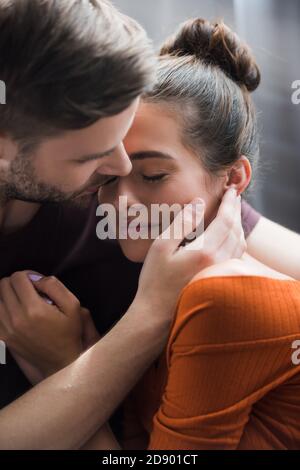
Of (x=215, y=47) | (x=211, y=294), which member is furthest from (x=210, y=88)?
(x=211, y=294)

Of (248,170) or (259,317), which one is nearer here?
(259,317)

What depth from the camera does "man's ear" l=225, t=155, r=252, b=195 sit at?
1.10 meters

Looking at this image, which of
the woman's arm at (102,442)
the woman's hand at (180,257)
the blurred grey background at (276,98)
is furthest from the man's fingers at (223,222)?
the blurred grey background at (276,98)

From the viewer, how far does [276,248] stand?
4.16 ft

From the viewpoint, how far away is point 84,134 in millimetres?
882

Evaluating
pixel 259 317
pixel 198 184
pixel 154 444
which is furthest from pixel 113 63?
pixel 154 444

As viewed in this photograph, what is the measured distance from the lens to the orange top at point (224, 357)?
839mm

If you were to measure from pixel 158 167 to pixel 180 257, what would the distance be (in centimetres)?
17

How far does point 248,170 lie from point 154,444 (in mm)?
506

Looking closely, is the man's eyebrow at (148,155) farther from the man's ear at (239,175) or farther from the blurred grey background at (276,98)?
the blurred grey background at (276,98)

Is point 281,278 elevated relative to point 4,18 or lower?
lower

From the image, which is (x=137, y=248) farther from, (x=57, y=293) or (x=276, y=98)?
(x=276, y=98)

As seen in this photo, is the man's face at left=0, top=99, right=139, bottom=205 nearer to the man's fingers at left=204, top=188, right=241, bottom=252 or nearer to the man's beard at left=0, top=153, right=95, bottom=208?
the man's beard at left=0, top=153, right=95, bottom=208

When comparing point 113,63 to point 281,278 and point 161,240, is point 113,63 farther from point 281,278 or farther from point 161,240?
point 281,278
